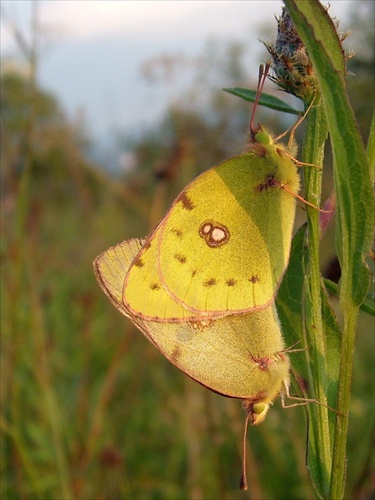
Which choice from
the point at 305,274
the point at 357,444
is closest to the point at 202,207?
the point at 305,274

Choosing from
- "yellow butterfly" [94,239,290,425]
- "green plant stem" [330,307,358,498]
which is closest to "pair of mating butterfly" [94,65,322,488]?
"yellow butterfly" [94,239,290,425]

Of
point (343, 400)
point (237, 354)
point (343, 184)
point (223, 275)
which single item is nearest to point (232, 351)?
point (237, 354)

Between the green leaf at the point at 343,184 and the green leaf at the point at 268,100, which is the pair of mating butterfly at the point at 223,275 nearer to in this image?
the green leaf at the point at 268,100

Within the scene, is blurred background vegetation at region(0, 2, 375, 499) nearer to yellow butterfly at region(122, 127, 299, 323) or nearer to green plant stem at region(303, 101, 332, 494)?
yellow butterfly at region(122, 127, 299, 323)

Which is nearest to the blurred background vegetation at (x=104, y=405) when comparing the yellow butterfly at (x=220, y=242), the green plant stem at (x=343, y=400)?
the yellow butterfly at (x=220, y=242)

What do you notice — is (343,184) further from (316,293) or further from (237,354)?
(237,354)

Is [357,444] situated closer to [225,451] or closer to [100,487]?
[225,451]
